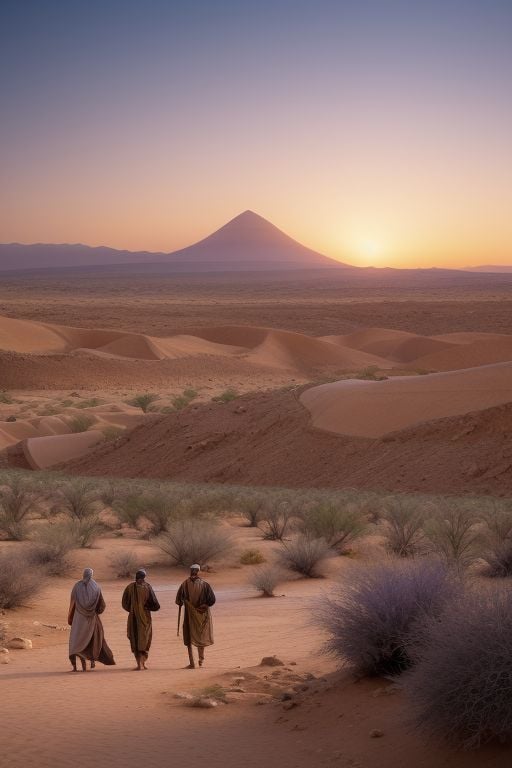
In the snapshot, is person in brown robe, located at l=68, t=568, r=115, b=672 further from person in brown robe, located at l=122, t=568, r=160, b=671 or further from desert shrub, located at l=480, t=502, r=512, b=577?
desert shrub, located at l=480, t=502, r=512, b=577

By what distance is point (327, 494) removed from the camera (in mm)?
22891

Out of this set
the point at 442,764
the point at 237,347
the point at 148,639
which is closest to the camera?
the point at 442,764

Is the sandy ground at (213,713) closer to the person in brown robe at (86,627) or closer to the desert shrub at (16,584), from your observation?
the person in brown robe at (86,627)

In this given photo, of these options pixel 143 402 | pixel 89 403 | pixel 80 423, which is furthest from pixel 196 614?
pixel 89 403

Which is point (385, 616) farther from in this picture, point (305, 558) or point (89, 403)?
point (89, 403)

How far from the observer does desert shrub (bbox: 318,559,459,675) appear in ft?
26.8

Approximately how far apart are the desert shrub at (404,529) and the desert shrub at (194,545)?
9.19ft

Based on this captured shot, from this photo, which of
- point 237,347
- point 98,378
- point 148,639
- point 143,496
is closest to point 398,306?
point 237,347

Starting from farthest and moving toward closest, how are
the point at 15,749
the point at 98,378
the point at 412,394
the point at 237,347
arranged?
the point at 237,347 → the point at 98,378 → the point at 412,394 → the point at 15,749

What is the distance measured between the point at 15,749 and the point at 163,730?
114 centimetres

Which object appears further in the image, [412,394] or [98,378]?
[98,378]

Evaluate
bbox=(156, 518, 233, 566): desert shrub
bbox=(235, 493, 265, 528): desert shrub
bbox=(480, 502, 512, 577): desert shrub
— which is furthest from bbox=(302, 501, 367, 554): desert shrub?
bbox=(235, 493, 265, 528): desert shrub

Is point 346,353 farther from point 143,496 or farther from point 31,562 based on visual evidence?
→ point 31,562

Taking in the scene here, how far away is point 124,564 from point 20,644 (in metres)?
4.47
